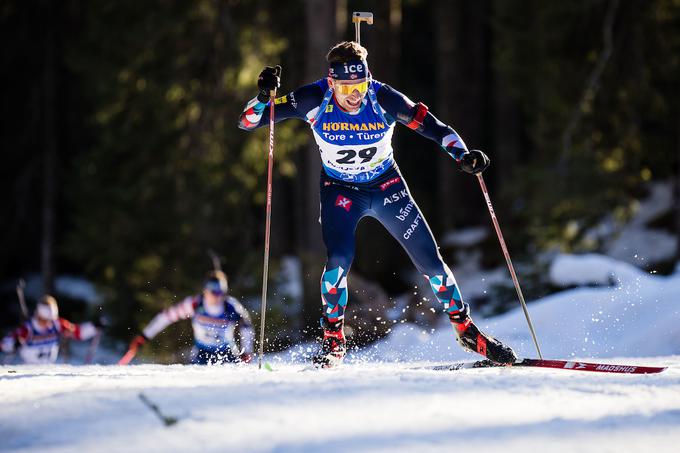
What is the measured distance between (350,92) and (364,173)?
0.60 metres

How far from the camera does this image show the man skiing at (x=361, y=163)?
5887 mm

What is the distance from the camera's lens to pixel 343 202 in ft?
19.7

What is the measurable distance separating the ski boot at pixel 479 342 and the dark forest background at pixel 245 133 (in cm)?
614

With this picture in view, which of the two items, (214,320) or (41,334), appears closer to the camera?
(214,320)

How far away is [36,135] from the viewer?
18.7 meters

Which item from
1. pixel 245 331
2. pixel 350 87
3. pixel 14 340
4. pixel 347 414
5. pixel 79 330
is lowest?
pixel 14 340

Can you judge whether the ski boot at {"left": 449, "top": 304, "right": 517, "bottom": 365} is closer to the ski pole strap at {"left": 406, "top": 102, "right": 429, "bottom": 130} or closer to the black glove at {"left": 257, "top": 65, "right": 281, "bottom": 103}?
the ski pole strap at {"left": 406, "top": 102, "right": 429, "bottom": 130}

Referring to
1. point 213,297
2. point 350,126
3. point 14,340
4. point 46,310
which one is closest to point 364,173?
point 350,126

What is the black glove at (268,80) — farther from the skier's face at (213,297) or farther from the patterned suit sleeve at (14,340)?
the patterned suit sleeve at (14,340)

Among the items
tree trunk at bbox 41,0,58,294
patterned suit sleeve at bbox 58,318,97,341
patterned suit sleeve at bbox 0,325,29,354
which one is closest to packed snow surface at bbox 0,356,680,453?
patterned suit sleeve at bbox 58,318,97,341

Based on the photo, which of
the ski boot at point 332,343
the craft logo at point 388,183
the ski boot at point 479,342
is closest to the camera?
the ski boot at point 479,342

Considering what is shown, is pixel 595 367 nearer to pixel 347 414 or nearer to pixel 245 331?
pixel 347 414

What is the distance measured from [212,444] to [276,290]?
33.9 ft

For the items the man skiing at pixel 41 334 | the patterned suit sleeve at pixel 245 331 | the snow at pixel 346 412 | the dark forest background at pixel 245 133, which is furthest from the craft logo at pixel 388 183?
the man skiing at pixel 41 334
